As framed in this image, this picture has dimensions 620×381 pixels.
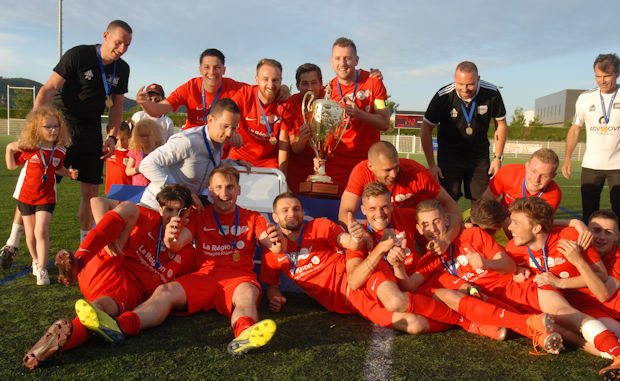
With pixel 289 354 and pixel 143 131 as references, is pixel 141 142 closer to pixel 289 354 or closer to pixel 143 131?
pixel 143 131

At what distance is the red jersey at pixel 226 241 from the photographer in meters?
3.31

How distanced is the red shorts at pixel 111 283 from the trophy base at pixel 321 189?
1827 millimetres

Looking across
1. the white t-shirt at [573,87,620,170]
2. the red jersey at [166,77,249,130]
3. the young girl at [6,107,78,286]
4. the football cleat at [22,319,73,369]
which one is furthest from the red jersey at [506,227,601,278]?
the young girl at [6,107,78,286]

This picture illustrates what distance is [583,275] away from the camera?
111 inches

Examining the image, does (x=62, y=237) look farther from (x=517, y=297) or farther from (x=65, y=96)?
(x=517, y=297)

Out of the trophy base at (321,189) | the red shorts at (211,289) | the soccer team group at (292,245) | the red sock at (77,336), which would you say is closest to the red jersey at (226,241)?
the soccer team group at (292,245)

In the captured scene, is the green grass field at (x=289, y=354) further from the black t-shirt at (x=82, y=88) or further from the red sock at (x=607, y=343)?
the black t-shirt at (x=82, y=88)

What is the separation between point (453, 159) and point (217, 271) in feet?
9.96

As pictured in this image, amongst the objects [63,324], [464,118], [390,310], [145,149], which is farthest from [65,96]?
[464,118]

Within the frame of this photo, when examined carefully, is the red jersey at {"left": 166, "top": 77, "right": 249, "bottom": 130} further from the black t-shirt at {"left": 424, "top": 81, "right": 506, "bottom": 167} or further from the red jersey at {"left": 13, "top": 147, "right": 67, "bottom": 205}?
the black t-shirt at {"left": 424, "top": 81, "right": 506, "bottom": 167}

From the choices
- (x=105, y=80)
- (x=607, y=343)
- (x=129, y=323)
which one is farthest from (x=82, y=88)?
(x=607, y=343)

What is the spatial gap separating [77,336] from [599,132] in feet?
16.7

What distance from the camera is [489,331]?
9.32 ft

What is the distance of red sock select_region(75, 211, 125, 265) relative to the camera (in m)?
2.78
